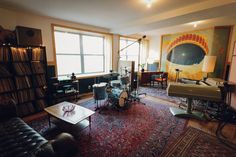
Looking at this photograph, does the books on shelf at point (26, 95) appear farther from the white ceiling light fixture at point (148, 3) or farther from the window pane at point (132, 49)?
the window pane at point (132, 49)

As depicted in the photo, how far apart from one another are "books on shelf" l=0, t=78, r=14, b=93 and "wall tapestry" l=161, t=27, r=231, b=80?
579cm

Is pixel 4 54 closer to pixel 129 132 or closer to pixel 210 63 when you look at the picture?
pixel 129 132

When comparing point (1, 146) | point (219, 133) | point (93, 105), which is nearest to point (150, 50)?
point (93, 105)

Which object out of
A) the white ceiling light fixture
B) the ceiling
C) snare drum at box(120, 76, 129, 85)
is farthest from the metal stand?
the white ceiling light fixture

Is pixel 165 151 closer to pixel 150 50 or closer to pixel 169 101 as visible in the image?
pixel 169 101

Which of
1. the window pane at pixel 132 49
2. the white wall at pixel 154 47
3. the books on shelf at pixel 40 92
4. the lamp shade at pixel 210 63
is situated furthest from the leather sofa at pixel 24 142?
the white wall at pixel 154 47

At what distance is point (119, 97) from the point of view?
3029mm

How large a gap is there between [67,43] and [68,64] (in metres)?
0.69

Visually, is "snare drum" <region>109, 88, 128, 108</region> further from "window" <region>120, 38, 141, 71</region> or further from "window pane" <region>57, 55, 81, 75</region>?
"window" <region>120, 38, 141, 71</region>

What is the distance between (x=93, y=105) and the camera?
341 cm

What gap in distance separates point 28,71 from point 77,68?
5.61ft

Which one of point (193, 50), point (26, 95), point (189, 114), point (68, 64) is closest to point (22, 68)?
point (26, 95)

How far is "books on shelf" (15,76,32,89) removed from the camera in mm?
2661

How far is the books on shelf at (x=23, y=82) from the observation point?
8.73 ft
